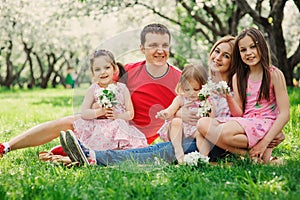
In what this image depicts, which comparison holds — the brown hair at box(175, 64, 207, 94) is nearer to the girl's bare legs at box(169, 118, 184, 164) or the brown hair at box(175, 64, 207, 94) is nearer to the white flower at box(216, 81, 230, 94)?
the white flower at box(216, 81, 230, 94)

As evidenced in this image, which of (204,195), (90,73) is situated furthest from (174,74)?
(204,195)

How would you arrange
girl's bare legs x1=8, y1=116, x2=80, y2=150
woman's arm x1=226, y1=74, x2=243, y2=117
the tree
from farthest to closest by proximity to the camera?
the tree, girl's bare legs x1=8, y1=116, x2=80, y2=150, woman's arm x1=226, y1=74, x2=243, y2=117

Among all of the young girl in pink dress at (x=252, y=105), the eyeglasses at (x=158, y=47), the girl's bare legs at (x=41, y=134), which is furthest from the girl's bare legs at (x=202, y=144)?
the girl's bare legs at (x=41, y=134)

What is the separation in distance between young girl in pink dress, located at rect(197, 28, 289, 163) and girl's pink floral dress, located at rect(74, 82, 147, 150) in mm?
661

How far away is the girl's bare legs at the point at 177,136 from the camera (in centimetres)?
425

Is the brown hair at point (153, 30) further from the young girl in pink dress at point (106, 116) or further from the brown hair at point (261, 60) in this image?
the brown hair at point (261, 60)

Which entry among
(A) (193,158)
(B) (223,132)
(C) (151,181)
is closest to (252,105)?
(B) (223,132)

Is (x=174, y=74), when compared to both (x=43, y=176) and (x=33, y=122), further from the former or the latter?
(x=33, y=122)

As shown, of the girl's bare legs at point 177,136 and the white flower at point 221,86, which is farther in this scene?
the girl's bare legs at point 177,136

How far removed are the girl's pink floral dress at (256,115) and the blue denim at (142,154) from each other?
0.37 meters

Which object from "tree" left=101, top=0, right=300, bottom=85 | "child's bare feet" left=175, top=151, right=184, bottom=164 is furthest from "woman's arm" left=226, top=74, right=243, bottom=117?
"tree" left=101, top=0, right=300, bottom=85

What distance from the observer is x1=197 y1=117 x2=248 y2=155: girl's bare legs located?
412 cm

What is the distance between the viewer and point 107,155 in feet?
14.2

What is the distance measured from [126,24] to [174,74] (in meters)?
15.2
